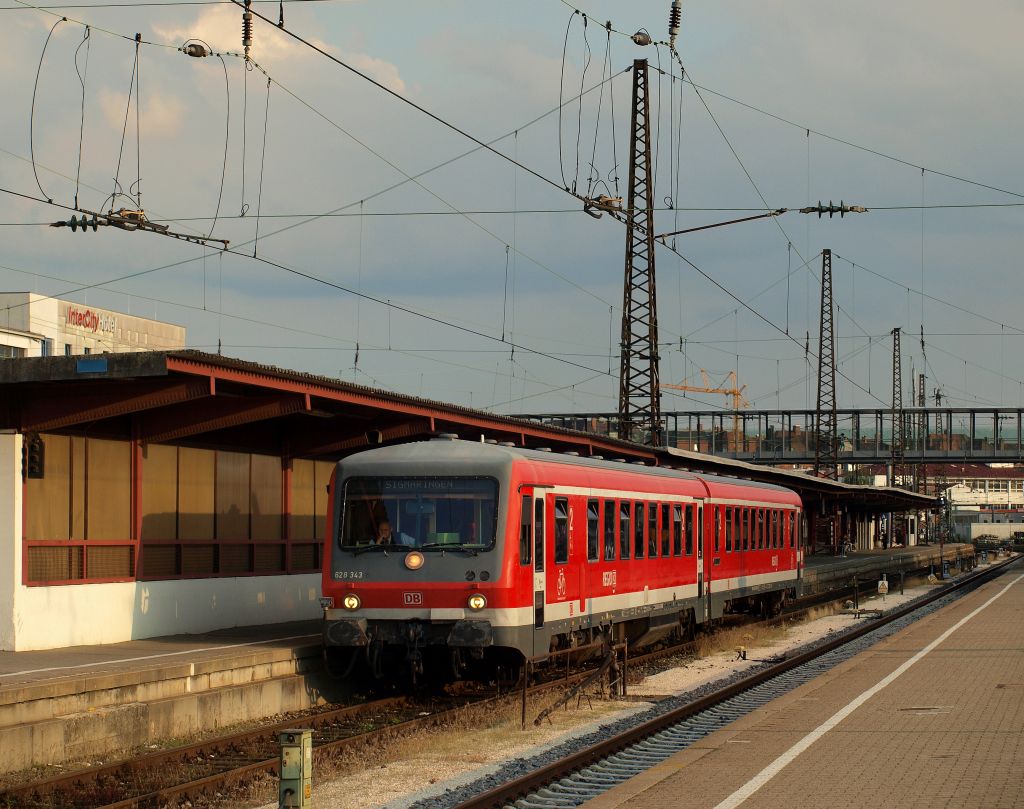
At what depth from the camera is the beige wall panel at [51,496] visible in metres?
17.2

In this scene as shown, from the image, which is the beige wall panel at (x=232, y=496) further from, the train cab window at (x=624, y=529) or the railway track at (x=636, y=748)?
the railway track at (x=636, y=748)

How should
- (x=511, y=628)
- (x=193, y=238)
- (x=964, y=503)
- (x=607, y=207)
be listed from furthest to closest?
1. (x=964, y=503)
2. (x=607, y=207)
3. (x=193, y=238)
4. (x=511, y=628)

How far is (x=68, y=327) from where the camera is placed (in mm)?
94375

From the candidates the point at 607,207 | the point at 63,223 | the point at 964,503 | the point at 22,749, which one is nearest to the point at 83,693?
the point at 22,749

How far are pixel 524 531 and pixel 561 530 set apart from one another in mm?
1129

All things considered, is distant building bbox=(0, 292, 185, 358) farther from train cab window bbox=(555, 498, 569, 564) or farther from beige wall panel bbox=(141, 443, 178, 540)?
train cab window bbox=(555, 498, 569, 564)

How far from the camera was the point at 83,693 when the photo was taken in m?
13.1

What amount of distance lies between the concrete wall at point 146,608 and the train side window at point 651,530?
6224 millimetres

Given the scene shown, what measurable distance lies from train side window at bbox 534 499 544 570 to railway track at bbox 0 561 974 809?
5.66 feet

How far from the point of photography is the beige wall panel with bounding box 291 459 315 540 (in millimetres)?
23781

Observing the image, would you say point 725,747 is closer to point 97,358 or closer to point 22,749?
point 22,749

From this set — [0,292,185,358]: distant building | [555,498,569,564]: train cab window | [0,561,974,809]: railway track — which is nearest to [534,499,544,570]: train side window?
[555,498,569,564]: train cab window

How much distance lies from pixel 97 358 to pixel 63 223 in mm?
7298

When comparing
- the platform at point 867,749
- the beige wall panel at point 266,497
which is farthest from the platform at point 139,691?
the platform at point 867,749
